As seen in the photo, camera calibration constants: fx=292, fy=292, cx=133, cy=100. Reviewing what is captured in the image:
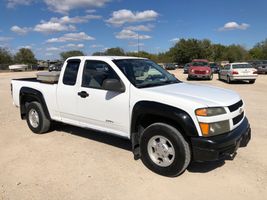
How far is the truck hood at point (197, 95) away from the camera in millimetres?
4312

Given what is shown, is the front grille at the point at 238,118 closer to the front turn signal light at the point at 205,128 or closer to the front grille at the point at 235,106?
the front grille at the point at 235,106

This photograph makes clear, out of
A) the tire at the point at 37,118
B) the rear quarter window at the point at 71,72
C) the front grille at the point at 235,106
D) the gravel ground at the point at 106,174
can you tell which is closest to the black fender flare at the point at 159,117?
the gravel ground at the point at 106,174

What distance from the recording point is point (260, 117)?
8.44m

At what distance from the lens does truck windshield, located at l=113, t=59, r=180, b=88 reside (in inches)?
203

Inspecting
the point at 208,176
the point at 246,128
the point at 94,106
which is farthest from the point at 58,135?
the point at 246,128

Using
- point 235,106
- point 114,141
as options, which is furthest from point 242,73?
point 235,106

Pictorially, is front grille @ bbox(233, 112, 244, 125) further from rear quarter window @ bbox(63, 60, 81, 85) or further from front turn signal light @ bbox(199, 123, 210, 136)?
rear quarter window @ bbox(63, 60, 81, 85)

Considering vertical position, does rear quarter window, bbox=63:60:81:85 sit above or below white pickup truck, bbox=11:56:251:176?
above

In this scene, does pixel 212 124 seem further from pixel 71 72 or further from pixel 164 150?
pixel 71 72

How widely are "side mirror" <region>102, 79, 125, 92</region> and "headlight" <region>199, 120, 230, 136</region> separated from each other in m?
1.55

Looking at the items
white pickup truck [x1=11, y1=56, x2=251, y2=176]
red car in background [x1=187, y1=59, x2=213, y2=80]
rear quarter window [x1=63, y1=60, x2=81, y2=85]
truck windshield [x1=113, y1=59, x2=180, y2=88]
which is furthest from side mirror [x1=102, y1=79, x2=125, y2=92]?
red car in background [x1=187, y1=59, x2=213, y2=80]

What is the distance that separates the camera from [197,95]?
459 cm

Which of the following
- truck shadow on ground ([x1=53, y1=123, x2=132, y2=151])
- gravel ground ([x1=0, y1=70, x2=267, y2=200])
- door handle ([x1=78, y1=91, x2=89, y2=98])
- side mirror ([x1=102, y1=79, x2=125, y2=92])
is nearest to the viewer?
gravel ground ([x1=0, y1=70, x2=267, y2=200])

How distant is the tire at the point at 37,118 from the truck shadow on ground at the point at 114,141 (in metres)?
0.45
